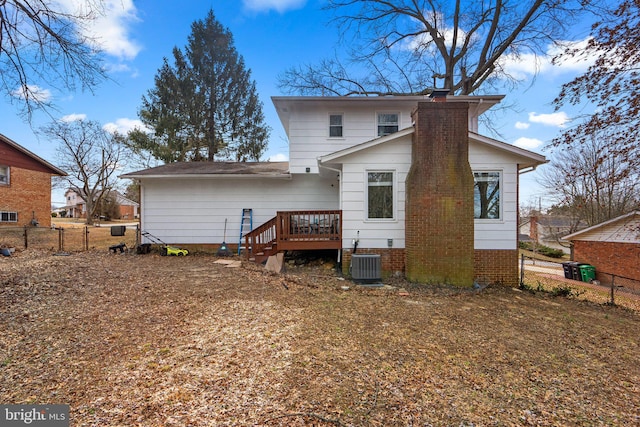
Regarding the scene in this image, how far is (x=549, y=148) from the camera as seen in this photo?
229 inches

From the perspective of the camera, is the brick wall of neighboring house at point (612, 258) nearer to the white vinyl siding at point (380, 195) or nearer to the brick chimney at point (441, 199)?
the brick chimney at point (441, 199)

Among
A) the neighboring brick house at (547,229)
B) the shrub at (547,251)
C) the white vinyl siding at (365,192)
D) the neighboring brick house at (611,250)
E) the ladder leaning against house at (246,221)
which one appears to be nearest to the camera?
the white vinyl siding at (365,192)

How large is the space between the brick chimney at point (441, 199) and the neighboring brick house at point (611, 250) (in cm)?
1289

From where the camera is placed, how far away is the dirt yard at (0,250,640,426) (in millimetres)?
2598

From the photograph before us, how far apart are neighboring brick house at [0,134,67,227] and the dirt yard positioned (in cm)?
1378

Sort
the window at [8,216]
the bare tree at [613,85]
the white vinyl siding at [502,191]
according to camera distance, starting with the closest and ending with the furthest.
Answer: the bare tree at [613,85]
the white vinyl siding at [502,191]
the window at [8,216]

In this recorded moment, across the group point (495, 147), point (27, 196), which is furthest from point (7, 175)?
point (495, 147)

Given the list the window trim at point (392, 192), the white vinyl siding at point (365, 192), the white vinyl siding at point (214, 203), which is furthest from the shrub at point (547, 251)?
the window trim at point (392, 192)

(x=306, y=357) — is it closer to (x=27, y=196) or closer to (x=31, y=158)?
(x=27, y=196)

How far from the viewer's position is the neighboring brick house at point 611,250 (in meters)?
15.5

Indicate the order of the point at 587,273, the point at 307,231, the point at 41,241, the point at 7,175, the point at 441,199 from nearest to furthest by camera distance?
the point at 441,199 < the point at 307,231 < the point at 41,241 < the point at 7,175 < the point at 587,273

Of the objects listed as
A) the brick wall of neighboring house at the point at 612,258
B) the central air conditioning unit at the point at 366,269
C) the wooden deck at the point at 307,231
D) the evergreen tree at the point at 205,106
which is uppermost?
the evergreen tree at the point at 205,106

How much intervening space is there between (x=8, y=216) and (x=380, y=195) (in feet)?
66.3

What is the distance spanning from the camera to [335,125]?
11.0m
